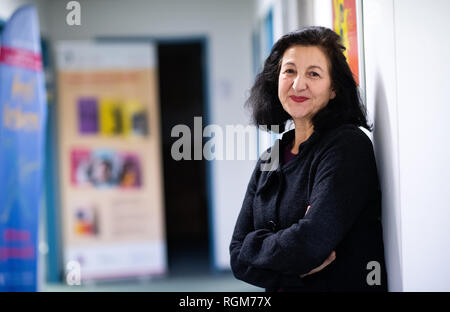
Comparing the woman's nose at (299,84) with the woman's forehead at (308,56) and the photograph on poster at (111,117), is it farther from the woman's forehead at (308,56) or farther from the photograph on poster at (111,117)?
the photograph on poster at (111,117)

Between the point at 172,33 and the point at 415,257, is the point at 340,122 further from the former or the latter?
the point at 172,33

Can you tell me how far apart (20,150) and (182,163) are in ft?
8.79

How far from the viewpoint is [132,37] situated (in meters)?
3.69

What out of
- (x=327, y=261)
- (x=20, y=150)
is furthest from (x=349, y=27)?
(x=20, y=150)

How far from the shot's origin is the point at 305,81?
1166 mm

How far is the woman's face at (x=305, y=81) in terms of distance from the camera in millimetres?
1169

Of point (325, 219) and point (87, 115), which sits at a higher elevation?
point (87, 115)

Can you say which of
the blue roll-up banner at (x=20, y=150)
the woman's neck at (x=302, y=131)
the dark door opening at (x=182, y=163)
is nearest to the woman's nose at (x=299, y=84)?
the woman's neck at (x=302, y=131)

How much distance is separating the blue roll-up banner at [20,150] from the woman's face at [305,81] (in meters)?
1.65

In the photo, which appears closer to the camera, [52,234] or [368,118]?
[368,118]

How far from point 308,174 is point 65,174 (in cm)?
280

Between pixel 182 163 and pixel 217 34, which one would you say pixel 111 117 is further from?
pixel 182 163

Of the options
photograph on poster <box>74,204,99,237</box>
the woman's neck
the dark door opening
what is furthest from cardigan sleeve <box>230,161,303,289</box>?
the dark door opening
